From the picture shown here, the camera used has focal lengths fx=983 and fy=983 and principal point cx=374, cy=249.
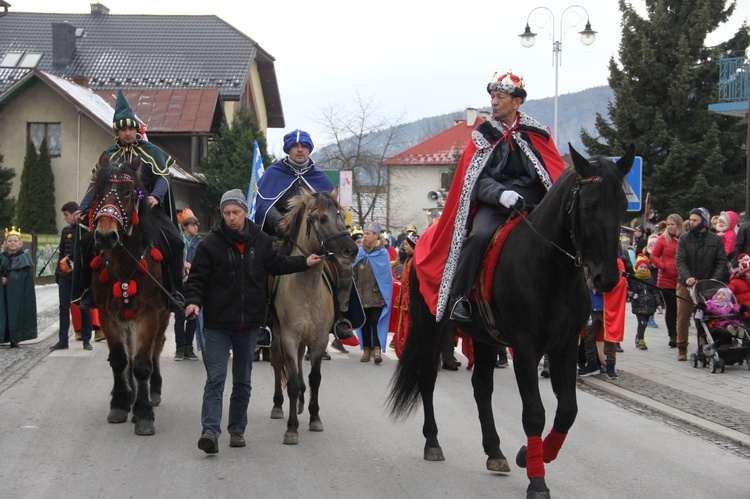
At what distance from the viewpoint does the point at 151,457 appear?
24.9 ft

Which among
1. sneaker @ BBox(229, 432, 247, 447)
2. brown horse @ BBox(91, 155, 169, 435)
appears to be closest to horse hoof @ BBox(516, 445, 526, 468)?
sneaker @ BBox(229, 432, 247, 447)

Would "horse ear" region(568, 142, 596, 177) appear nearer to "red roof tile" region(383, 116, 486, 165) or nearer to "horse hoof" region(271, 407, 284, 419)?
"horse hoof" region(271, 407, 284, 419)

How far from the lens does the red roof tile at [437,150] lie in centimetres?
8431

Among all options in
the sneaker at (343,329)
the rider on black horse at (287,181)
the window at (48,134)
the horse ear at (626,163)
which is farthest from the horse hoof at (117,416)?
the window at (48,134)

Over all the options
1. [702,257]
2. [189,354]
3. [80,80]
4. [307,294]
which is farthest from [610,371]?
[80,80]

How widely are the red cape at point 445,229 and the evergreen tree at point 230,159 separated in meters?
36.4

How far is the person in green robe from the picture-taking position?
50.4ft

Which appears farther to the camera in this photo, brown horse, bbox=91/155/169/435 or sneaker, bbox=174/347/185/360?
sneaker, bbox=174/347/185/360

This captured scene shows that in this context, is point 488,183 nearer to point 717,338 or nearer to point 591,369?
point 591,369

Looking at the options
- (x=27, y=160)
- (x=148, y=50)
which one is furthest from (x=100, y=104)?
(x=148, y=50)

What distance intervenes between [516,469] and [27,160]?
3653 cm

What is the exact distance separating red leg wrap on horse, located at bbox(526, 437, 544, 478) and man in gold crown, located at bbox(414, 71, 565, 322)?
1124mm

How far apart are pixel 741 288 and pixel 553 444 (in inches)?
315

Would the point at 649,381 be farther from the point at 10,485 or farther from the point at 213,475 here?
the point at 10,485
